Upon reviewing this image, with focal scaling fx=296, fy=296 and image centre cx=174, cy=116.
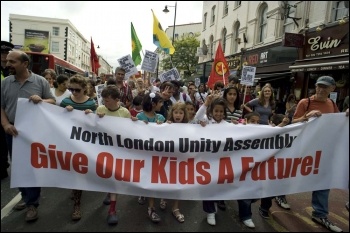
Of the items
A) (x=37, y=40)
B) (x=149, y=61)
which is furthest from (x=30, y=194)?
(x=37, y=40)

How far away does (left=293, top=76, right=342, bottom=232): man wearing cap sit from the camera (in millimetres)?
3475

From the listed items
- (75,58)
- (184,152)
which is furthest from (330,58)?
(75,58)

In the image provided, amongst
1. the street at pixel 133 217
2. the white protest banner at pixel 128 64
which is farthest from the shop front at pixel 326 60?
the street at pixel 133 217

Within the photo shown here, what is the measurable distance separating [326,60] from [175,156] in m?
10.0

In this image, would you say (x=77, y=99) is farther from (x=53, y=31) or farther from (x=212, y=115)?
(x=53, y=31)

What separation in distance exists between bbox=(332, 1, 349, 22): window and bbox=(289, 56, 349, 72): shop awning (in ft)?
5.14

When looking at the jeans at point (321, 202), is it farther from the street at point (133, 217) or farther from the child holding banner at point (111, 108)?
the child holding banner at point (111, 108)

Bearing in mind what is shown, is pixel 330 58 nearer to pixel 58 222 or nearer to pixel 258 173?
pixel 258 173

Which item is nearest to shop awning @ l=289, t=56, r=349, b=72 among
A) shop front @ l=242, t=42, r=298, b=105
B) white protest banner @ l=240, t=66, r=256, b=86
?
shop front @ l=242, t=42, r=298, b=105

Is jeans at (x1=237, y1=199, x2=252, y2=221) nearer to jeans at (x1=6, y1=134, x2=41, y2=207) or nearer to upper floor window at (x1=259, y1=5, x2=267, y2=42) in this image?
jeans at (x1=6, y1=134, x2=41, y2=207)

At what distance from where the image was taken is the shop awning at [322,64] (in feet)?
32.4

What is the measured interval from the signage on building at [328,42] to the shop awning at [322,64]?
1.16ft

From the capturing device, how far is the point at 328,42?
11414 millimetres

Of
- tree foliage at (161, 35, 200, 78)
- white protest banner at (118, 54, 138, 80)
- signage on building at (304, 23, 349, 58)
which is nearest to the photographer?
white protest banner at (118, 54, 138, 80)
